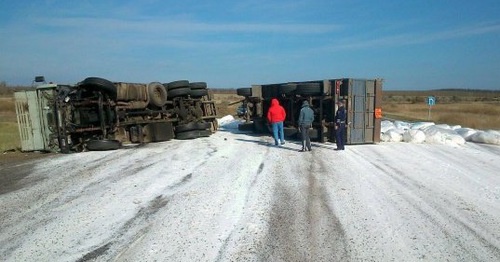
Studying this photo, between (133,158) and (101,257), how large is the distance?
667 centimetres

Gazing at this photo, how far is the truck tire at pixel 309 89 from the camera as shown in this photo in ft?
48.1

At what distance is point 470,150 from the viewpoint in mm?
13367

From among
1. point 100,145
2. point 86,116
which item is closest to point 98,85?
point 86,116

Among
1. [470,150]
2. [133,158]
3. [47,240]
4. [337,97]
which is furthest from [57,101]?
[470,150]

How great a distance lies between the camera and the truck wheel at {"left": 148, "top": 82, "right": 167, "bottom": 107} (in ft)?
50.0

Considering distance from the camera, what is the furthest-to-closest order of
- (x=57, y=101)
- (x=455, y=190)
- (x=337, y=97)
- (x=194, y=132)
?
1. (x=194, y=132)
2. (x=337, y=97)
3. (x=57, y=101)
4. (x=455, y=190)

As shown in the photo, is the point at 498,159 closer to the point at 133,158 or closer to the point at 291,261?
the point at 291,261

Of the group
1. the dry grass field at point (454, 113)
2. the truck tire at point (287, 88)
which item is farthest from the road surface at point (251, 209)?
the dry grass field at point (454, 113)

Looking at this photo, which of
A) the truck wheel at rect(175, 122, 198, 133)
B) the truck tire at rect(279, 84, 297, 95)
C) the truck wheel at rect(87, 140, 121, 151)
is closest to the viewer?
the truck wheel at rect(87, 140, 121, 151)

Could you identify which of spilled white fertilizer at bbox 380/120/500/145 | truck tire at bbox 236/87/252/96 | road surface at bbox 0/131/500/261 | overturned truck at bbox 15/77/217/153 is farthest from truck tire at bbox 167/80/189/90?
spilled white fertilizer at bbox 380/120/500/145

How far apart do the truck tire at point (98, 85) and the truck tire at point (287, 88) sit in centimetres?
657

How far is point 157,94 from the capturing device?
15.5 metres

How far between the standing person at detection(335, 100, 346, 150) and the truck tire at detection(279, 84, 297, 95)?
112 inches

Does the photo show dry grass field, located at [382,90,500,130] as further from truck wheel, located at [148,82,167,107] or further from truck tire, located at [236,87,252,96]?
truck wheel, located at [148,82,167,107]
